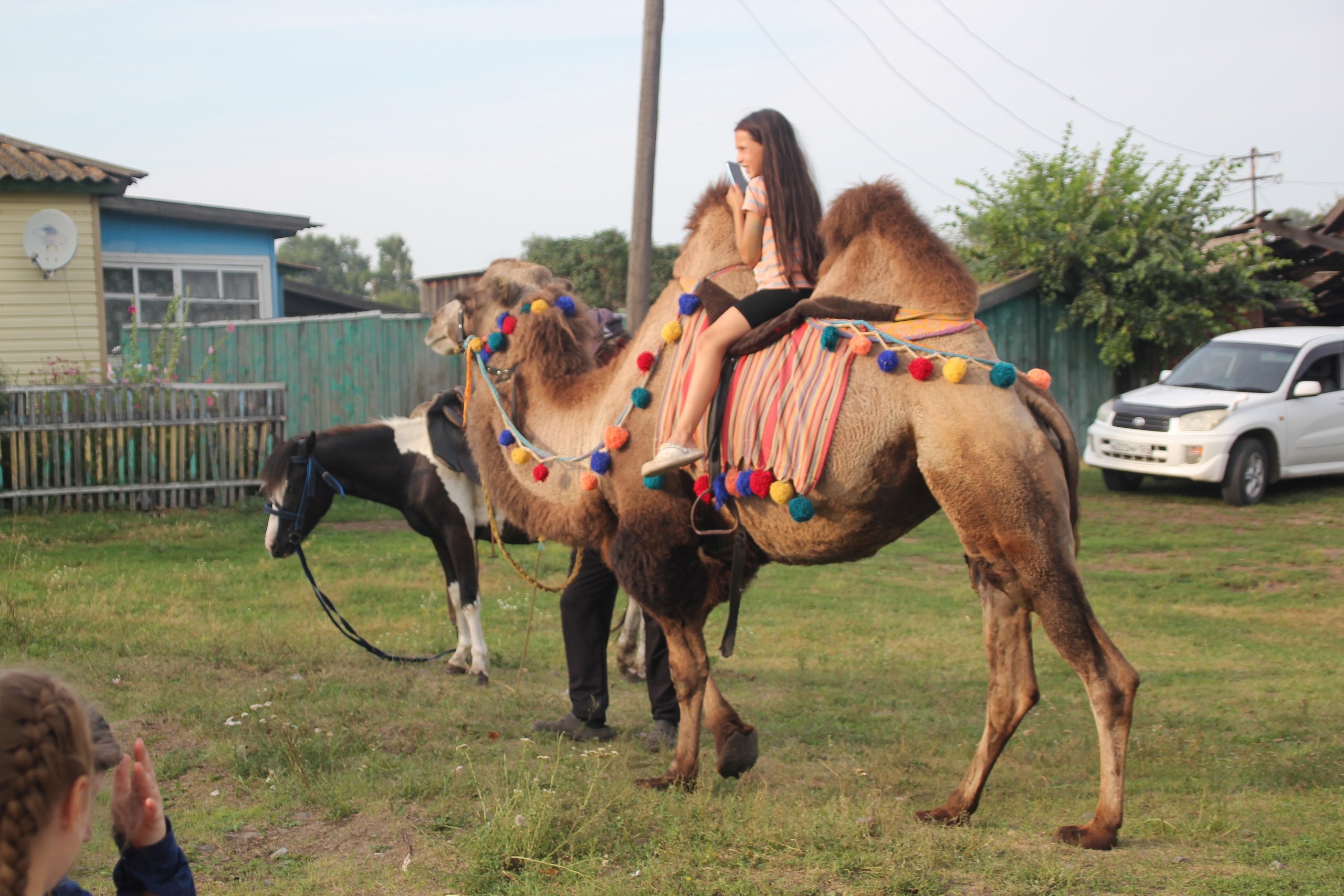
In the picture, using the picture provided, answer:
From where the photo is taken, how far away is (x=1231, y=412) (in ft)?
45.2

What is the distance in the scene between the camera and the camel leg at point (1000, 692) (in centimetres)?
437

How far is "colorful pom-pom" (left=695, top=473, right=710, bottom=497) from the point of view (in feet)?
14.8

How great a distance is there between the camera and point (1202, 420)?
1388 cm

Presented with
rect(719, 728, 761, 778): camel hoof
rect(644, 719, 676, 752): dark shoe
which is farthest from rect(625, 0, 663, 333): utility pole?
rect(719, 728, 761, 778): camel hoof

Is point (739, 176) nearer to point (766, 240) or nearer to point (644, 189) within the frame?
point (766, 240)

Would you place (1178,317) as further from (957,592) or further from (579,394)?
(579,394)

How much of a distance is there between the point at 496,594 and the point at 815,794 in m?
5.59

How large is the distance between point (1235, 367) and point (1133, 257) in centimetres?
403

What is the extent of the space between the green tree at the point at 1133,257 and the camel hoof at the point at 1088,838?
15.7m

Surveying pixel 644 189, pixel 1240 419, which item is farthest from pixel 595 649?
pixel 1240 419

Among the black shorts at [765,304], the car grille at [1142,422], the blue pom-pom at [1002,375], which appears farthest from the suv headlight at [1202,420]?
the blue pom-pom at [1002,375]

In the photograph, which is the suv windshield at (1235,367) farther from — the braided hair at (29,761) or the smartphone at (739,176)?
the braided hair at (29,761)

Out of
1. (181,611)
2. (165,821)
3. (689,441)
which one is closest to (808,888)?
(689,441)

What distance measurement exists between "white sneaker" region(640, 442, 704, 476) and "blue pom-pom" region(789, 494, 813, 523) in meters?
0.46
